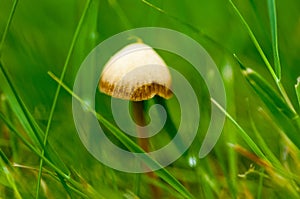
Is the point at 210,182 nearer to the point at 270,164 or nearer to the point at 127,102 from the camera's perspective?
the point at 270,164

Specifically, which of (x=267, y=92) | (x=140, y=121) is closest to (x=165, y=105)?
(x=140, y=121)

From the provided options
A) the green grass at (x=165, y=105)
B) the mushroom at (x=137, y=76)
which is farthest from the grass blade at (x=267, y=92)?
the mushroom at (x=137, y=76)

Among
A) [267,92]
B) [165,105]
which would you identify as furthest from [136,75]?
[267,92]

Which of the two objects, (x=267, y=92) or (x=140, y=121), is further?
(x=140, y=121)

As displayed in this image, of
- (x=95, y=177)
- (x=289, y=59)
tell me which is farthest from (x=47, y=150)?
(x=289, y=59)

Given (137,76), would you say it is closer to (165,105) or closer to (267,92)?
(165,105)

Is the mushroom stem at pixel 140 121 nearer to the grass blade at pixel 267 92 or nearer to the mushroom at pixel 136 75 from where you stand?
the mushroom at pixel 136 75

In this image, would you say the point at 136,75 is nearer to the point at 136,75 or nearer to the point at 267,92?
the point at 136,75

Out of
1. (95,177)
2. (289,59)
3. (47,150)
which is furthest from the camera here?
(289,59)
